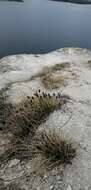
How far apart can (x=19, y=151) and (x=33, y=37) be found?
3108 cm

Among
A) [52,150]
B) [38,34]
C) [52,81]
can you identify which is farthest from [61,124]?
[38,34]

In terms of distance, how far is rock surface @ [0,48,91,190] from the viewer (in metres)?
5.87

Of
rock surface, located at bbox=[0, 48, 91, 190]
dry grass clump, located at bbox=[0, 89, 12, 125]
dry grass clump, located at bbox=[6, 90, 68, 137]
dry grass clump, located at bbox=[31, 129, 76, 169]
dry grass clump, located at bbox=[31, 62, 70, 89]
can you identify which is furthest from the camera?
dry grass clump, located at bbox=[31, 62, 70, 89]

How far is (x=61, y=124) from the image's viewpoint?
7.57 m

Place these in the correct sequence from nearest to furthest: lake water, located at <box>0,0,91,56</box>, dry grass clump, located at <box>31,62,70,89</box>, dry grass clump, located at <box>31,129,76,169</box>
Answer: dry grass clump, located at <box>31,129,76,169</box>
dry grass clump, located at <box>31,62,70,89</box>
lake water, located at <box>0,0,91,56</box>

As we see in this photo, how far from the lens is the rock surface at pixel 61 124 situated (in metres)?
5.87

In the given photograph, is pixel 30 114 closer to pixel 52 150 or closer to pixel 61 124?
pixel 61 124

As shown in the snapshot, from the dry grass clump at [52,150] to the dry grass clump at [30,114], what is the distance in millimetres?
764

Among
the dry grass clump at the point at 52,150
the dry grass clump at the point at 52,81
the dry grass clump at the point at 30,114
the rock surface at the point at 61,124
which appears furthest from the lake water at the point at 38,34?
the dry grass clump at the point at 52,150

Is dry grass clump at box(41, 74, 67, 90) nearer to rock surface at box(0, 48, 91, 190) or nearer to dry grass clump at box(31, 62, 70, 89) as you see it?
dry grass clump at box(31, 62, 70, 89)

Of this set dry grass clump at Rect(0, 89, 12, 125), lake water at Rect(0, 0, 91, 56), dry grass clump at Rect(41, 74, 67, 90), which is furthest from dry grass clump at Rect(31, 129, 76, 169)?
lake water at Rect(0, 0, 91, 56)

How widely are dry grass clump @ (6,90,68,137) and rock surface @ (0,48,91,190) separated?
22cm

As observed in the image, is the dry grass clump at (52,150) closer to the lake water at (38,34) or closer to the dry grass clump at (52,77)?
the dry grass clump at (52,77)

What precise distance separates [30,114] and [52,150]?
5.67ft
